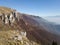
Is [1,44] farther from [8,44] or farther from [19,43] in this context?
[19,43]

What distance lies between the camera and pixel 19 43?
98.6 m

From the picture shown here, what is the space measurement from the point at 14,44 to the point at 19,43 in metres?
5.87

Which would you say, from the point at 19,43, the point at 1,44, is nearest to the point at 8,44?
the point at 1,44

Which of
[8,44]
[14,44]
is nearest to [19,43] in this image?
[14,44]

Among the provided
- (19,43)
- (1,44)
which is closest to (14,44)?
(19,43)

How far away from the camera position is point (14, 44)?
93250 mm

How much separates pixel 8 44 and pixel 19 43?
13.8 m

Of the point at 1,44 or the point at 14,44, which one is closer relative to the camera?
the point at 1,44

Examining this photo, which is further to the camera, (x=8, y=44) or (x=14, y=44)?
(x=14, y=44)

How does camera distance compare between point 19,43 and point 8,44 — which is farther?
point 19,43

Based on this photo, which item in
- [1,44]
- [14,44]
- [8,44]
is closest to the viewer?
Answer: [1,44]

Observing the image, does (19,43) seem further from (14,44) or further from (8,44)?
(8,44)

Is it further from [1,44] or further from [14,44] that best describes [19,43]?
[1,44]

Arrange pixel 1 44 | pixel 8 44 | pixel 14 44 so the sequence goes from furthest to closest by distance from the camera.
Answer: pixel 14 44 < pixel 8 44 < pixel 1 44
